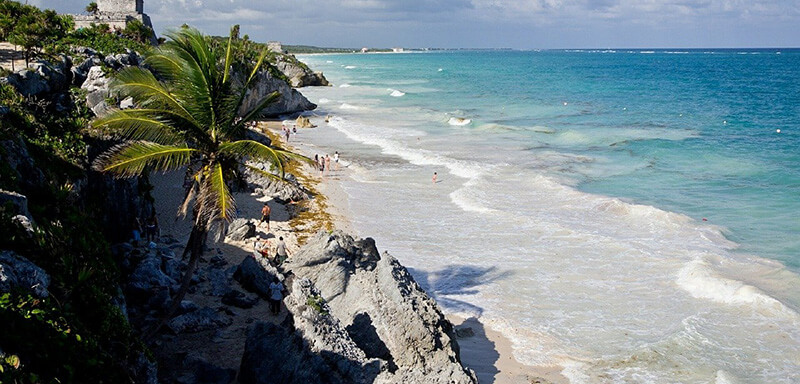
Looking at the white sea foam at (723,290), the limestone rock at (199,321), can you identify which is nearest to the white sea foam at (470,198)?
the white sea foam at (723,290)

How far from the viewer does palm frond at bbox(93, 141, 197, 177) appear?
30.2 ft

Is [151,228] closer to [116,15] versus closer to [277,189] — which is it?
[277,189]

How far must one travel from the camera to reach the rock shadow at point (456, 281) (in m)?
15.8

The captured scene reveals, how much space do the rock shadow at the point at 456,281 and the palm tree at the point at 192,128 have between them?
24.3 ft

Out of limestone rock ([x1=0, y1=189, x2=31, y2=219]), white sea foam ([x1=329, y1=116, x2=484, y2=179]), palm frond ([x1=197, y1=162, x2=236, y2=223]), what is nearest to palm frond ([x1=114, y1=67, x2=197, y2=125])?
palm frond ([x1=197, y1=162, x2=236, y2=223])

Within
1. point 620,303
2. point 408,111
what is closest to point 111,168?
point 620,303

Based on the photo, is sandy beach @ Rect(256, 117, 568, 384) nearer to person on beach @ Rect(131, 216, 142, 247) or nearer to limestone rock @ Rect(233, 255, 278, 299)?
limestone rock @ Rect(233, 255, 278, 299)

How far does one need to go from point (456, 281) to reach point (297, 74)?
74814 millimetres

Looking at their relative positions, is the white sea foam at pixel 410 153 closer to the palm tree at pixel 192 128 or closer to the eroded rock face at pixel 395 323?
the eroded rock face at pixel 395 323

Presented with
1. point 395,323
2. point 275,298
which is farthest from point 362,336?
point 275,298

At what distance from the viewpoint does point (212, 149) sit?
1003 cm

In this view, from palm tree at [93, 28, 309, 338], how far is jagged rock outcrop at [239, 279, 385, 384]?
179cm

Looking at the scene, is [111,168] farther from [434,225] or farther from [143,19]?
[143,19]

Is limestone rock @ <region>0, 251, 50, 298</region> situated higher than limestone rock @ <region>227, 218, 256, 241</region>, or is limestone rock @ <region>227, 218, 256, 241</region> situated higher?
limestone rock @ <region>0, 251, 50, 298</region>
